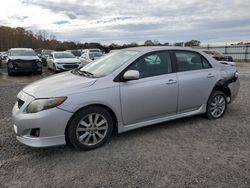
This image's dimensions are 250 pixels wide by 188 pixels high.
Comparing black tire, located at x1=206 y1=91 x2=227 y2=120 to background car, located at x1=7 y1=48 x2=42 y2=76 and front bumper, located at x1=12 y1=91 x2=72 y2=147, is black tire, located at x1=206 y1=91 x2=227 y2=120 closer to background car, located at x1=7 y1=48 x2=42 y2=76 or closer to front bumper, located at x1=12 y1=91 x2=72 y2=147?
front bumper, located at x1=12 y1=91 x2=72 y2=147

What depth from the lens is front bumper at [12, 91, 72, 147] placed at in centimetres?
335

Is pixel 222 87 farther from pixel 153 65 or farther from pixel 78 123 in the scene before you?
pixel 78 123

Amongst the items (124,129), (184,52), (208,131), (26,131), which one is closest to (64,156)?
(26,131)

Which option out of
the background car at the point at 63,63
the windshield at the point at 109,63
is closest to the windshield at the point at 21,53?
the background car at the point at 63,63

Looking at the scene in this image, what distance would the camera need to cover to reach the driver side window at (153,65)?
4154 millimetres

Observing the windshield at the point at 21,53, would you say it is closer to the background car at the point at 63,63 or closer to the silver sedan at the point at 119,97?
the background car at the point at 63,63

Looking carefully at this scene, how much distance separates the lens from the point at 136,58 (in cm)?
415

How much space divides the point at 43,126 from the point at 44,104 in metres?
0.30

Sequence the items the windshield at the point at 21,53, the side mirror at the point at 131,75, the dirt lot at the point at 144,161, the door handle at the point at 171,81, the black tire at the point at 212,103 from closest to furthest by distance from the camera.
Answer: the dirt lot at the point at 144,161
the side mirror at the point at 131,75
the door handle at the point at 171,81
the black tire at the point at 212,103
the windshield at the point at 21,53

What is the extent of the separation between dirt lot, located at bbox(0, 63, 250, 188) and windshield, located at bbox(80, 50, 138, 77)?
1.15 m

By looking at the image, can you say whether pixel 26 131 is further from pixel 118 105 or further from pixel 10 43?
pixel 10 43

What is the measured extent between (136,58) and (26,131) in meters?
2.06

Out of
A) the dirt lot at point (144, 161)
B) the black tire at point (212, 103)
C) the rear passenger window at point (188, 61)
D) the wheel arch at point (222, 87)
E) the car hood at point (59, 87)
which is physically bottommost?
the dirt lot at point (144, 161)

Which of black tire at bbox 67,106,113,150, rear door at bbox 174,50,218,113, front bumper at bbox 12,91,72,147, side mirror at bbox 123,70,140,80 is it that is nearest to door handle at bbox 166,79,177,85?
rear door at bbox 174,50,218,113
